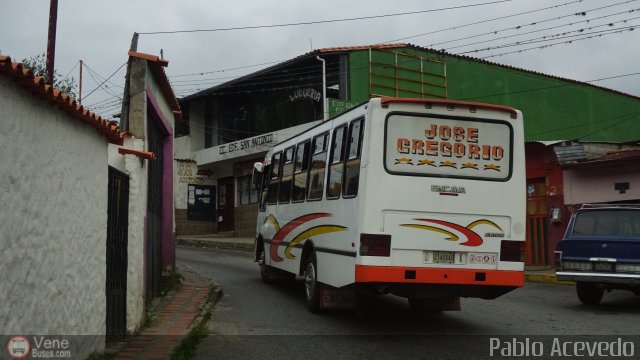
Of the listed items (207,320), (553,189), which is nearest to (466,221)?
(207,320)

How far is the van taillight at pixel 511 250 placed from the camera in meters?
8.06

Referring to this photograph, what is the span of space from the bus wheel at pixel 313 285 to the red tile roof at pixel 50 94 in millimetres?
3991

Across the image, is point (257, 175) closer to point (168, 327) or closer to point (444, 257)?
point (168, 327)

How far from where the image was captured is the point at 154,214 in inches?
430

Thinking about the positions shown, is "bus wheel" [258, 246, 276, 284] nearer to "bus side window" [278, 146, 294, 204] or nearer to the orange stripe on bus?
"bus side window" [278, 146, 294, 204]

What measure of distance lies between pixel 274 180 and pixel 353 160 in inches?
185

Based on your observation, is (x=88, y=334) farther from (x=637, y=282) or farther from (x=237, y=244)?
(x=237, y=244)

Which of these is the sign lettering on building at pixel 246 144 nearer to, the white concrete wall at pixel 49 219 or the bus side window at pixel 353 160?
the bus side window at pixel 353 160

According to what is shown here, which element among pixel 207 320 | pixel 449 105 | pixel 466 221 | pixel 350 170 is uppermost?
pixel 449 105

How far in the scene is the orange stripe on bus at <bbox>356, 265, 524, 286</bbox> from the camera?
770 centimetres

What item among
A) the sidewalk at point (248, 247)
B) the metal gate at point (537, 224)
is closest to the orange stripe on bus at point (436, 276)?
the sidewalk at point (248, 247)

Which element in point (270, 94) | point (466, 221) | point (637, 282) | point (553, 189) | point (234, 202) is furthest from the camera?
point (234, 202)

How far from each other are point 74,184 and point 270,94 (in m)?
23.8

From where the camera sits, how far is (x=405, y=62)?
25609mm
